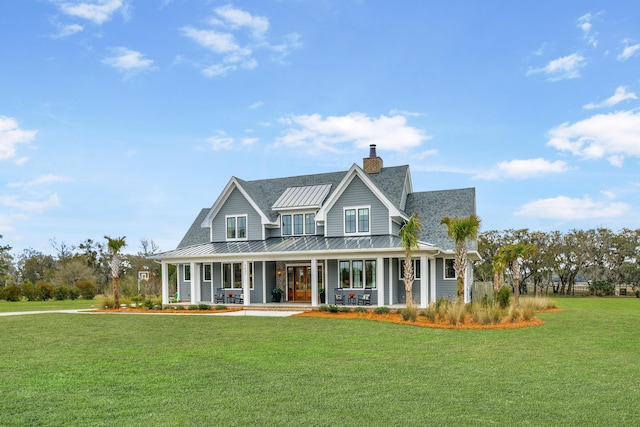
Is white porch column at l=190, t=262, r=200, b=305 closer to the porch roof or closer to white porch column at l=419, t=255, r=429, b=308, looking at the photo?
the porch roof

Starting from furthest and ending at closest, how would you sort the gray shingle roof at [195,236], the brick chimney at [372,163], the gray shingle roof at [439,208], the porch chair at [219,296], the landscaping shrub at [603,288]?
the landscaping shrub at [603,288], the gray shingle roof at [195,236], the brick chimney at [372,163], the porch chair at [219,296], the gray shingle roof at [439,208]

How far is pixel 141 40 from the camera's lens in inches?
762

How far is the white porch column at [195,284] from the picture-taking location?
27.4m

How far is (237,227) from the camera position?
2970 cm

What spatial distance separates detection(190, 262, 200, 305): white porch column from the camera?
89.9ft

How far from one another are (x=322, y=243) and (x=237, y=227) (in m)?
6.20

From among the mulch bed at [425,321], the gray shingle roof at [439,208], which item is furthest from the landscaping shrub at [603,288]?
the mulch bed at [425,321]

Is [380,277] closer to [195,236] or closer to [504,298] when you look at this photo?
[504,298]

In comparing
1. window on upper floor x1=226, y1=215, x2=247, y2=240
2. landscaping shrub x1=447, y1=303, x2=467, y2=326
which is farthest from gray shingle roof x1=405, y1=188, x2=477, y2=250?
window on upper floor x1=226, y1=215, x2=247, y2=240

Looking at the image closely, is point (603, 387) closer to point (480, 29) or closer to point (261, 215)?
point (480, 29)

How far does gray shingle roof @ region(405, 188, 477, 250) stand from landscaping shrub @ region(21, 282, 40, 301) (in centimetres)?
2918

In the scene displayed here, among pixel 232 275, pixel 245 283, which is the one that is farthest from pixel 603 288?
pixel 245 283

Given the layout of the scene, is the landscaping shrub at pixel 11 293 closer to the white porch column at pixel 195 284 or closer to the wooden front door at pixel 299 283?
the white porch column at pixel 195 284

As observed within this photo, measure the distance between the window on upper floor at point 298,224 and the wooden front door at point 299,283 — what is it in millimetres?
2022
